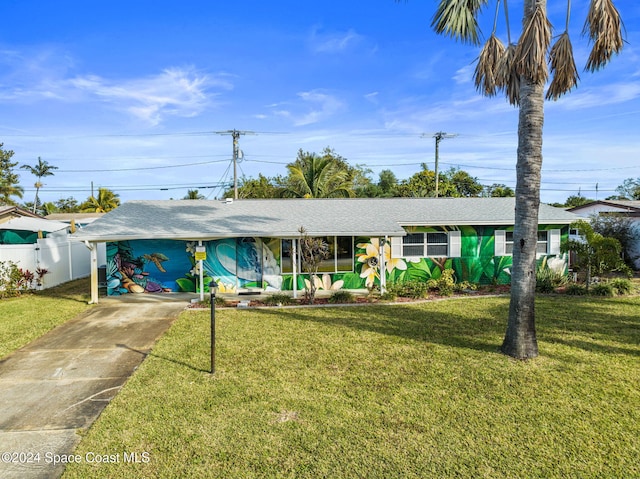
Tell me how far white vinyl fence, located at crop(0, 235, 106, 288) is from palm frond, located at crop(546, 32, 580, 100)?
47.0ft

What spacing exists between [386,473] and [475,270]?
1268 centimetres

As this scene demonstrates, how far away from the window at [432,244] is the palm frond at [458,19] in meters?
8.03

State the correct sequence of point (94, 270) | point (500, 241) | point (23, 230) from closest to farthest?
point (94, 270)
point (500, 241)
point (23, 230)

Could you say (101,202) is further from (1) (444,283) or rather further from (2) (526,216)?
(2) (526,216)

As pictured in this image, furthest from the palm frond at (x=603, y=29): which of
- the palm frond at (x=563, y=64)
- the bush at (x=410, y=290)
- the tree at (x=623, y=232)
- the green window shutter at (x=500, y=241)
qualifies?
the tree at (x=623, y=232)

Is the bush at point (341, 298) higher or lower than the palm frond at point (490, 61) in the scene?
lower

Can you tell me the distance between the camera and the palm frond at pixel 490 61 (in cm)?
747

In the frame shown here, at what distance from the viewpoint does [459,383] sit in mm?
5773

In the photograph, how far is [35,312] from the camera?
10.8 m

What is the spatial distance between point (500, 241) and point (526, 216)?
9180mm

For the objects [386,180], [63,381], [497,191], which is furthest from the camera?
[386,180]

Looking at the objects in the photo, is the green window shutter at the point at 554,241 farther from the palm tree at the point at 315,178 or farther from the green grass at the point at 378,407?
the palm tree at the point at 315,178

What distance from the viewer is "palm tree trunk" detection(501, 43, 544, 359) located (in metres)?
6.65

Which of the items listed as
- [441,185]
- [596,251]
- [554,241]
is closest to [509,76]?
[596,251]
